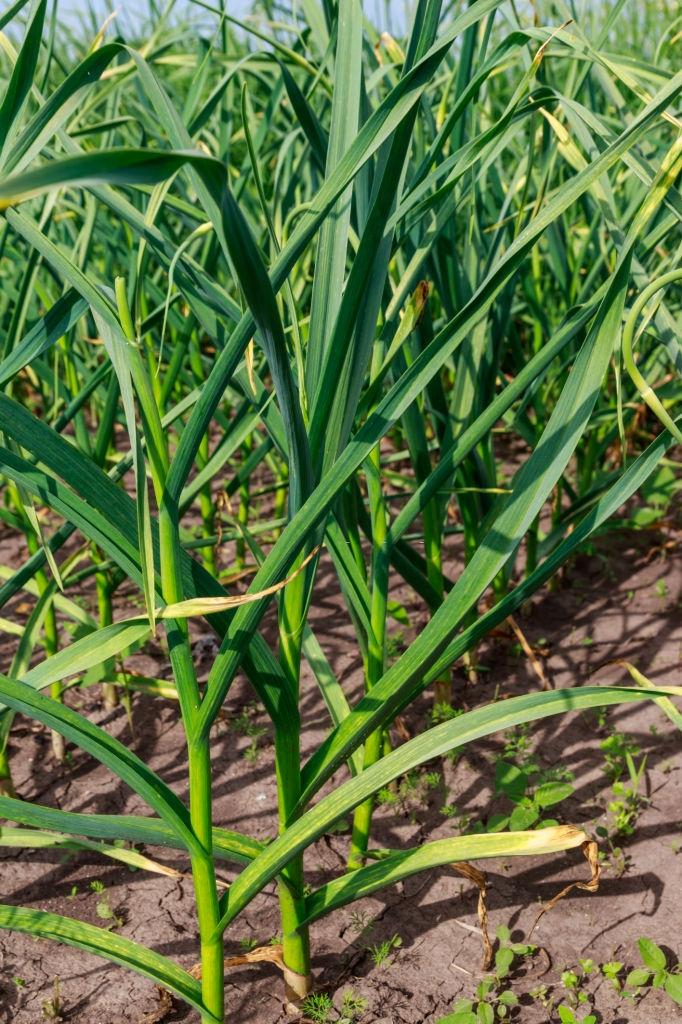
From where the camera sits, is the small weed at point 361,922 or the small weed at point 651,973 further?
the small weed at point 361,922

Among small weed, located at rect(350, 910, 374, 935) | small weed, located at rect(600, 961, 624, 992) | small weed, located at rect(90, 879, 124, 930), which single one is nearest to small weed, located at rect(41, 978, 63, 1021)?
small weed, located at rect(90, 879, 124, 930)

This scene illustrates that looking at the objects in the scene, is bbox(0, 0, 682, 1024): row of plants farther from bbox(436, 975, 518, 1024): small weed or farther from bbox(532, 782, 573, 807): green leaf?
bbox(532, 782, 573, 807): green leaf

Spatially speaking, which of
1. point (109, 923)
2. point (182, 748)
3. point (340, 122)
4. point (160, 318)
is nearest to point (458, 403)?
point (160, 318)

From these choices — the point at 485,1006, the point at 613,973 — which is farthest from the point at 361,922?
the point at 613,973

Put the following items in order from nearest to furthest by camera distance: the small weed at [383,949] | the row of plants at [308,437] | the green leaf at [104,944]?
the row of plants at [308,437], the green leaf at [104,944], the small weed at [383,949]

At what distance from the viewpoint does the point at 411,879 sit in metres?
1.24

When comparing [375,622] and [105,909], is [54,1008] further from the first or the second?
[375,622]

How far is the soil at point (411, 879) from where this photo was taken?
1076mm

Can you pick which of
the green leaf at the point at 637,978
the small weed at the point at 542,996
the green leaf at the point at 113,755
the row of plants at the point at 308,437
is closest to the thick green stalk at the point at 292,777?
the row of plants at the point at 308,437

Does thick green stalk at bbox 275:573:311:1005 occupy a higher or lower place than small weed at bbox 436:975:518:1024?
higher

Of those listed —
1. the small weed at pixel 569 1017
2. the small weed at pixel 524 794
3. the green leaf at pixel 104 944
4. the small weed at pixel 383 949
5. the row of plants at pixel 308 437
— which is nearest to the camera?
the row of plants at pixel 308 437

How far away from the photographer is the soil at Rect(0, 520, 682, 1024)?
1076 mm

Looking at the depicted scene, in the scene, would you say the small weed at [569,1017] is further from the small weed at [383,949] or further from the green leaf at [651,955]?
the small weed at [383,949]

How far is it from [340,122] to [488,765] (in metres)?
0.94
